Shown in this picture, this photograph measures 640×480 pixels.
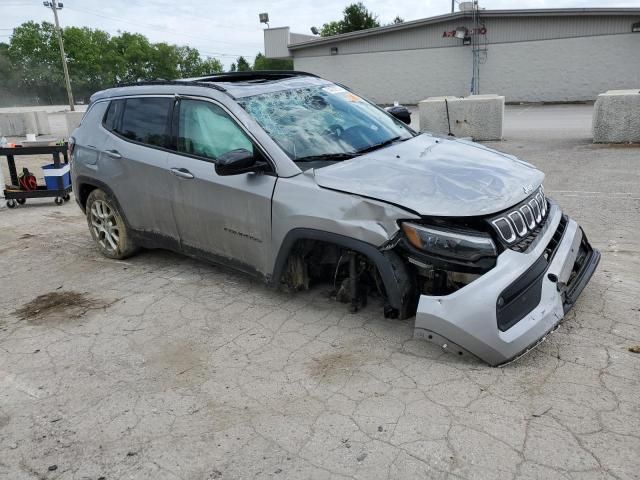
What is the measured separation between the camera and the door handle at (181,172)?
4289 mm

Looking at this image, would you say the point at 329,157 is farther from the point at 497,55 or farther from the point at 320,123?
the point at 497,55

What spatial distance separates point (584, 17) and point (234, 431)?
29495 mm

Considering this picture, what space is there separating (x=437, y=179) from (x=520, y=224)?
0.57 metres

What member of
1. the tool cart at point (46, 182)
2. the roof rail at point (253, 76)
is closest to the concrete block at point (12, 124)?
the tool cart at point (46, 182)

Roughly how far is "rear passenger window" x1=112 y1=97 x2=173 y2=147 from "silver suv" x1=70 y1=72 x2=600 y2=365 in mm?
17

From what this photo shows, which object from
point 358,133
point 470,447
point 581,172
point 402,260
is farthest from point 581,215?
point 470,447

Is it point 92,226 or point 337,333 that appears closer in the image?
point 337,333

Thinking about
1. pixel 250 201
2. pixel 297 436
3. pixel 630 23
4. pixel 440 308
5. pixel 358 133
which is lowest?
pixel 297 436

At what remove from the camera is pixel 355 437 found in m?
2.61

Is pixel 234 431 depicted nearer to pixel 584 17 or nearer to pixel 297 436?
pixel 297 436

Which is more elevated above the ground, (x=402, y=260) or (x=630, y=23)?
(x=630, y=23)

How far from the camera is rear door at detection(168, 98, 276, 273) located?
12.7ft

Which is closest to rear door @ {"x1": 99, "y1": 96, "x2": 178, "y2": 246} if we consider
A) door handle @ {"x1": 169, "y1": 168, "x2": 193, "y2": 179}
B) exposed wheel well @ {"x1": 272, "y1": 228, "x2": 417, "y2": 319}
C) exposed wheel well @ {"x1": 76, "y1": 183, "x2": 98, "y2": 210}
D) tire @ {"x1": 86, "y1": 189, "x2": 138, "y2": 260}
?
door handle @ {"x1": 169, "y1": 168, "x2": 193, "y2": 179}

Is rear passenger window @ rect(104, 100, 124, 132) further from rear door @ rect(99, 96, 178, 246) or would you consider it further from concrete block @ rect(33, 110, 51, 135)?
concrete block @ rect(33, 110, 51, 135)
